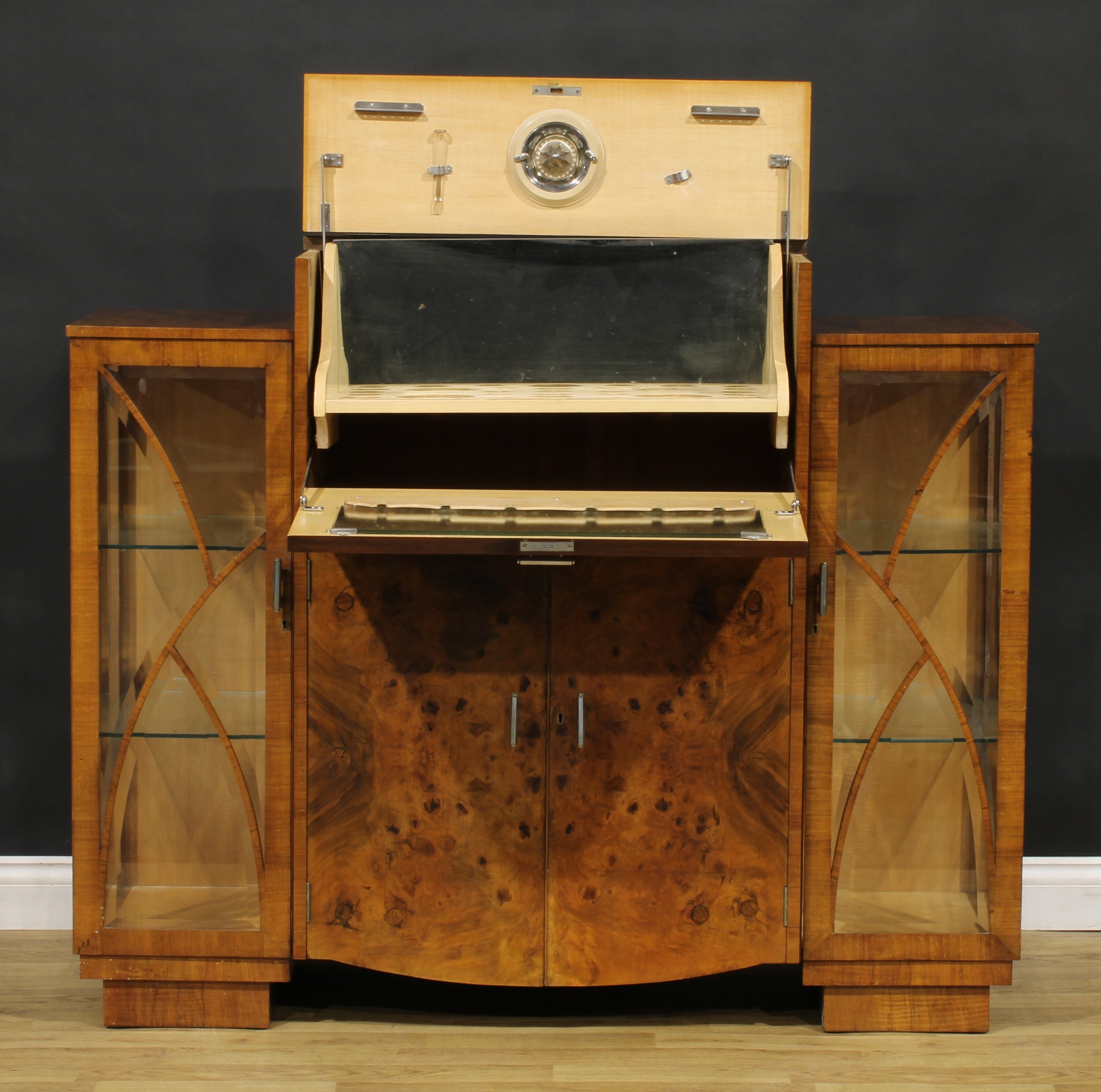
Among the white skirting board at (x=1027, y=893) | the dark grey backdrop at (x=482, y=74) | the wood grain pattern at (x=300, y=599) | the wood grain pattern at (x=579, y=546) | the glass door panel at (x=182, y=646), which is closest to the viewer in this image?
the wood grain pattern at (x=579, y=546)

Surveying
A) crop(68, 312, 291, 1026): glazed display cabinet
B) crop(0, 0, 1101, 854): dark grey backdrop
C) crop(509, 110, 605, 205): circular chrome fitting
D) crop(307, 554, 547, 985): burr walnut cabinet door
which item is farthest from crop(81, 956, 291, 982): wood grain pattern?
crop(509, 110, 605, 205): circular chrome fitting

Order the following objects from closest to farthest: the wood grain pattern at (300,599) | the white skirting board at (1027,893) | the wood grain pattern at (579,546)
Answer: the wood grain pattern at (579,546) < the wood grain pattern at (300,599) < the white skirting board at (1027,893)

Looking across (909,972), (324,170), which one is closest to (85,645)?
(324,170)

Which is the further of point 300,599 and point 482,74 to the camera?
point 482,74

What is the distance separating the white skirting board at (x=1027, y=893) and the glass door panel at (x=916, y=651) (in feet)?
2.11

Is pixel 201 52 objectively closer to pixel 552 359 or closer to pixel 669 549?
pixel 552 359

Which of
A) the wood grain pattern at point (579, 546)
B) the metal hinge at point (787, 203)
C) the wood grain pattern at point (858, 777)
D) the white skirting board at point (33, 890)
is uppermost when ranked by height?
the metal hinge at point (787, 203)

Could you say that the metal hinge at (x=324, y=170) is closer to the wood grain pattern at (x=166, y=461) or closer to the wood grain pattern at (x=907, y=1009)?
the wood grain pattern at (x=166, y=461)

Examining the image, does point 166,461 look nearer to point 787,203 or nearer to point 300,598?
point 300,598

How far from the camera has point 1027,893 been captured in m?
3.36

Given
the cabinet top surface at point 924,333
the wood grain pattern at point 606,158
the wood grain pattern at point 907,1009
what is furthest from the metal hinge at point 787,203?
the wood grain pattern at point 907,1009

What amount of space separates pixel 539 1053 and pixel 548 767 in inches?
24.4

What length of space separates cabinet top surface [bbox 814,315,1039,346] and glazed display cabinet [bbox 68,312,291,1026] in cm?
113

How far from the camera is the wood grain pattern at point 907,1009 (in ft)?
9.29
